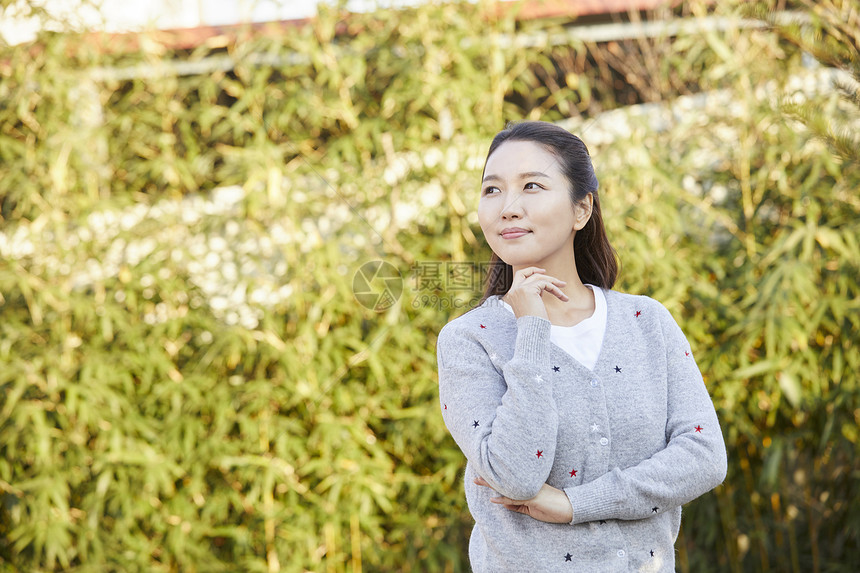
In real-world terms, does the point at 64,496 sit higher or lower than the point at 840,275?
lower

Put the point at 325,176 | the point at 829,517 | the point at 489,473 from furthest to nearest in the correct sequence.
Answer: the point at 325,176 → the point at 829,517 → the point at 489,473

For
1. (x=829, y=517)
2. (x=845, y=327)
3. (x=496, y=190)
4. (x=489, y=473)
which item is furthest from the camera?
(x=829, y=517)

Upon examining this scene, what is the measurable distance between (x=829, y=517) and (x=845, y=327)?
670mm

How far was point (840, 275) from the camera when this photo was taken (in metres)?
2.39

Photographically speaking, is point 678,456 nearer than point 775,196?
Yes

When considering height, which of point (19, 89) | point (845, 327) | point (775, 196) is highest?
point (19, 89)

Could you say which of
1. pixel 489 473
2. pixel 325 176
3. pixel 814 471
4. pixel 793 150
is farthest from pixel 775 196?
pixel 489 473

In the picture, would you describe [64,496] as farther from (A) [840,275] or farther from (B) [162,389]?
(A) [840,275]
